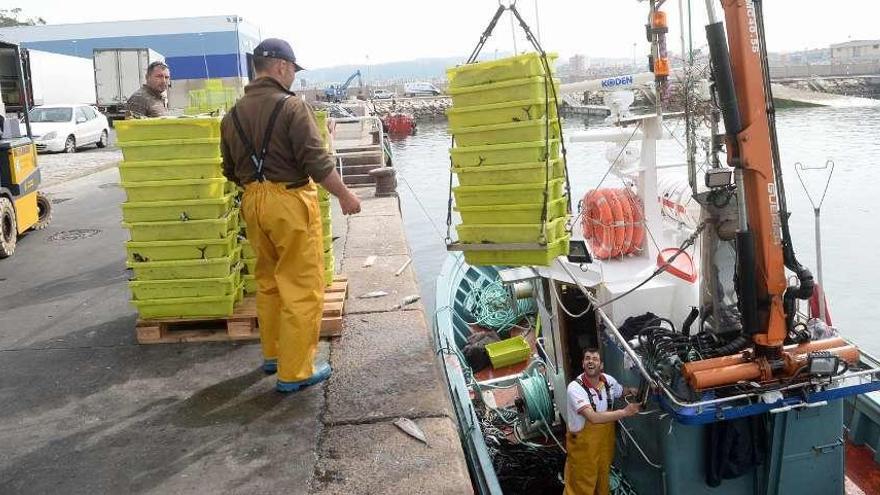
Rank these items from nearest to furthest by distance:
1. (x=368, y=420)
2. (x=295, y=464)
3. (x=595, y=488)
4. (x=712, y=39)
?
(x=295, y=464) < (x=368, y=420) < (x=712, y=39) < (x=595, y=488)

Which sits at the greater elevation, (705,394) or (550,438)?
(705,394)

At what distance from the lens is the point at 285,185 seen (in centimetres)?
411

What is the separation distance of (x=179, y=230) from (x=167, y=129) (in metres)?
0.73

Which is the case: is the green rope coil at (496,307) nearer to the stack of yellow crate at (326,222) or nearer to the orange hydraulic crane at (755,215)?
the stack of yellow crate at (326,222)

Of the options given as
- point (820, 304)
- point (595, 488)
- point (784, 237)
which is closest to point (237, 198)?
point (595, 488)

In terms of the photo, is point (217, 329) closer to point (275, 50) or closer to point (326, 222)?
point (326, 222)

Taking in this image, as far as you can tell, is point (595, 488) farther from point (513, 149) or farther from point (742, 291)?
point (513, 149)

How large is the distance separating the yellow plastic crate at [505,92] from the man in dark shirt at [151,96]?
3.83 metres

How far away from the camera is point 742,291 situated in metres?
4.45

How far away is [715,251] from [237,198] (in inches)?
147

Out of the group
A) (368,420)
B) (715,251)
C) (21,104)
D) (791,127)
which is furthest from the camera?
(791,127)

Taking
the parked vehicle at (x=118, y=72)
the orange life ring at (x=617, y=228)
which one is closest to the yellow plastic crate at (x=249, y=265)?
the orange life ring at (x=617, y=228)

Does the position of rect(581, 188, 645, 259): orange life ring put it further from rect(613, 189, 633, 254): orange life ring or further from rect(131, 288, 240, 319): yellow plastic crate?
rect(131, 288, 240, 319): yellow plastic crate

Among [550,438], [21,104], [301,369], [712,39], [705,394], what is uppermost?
[21,104]
